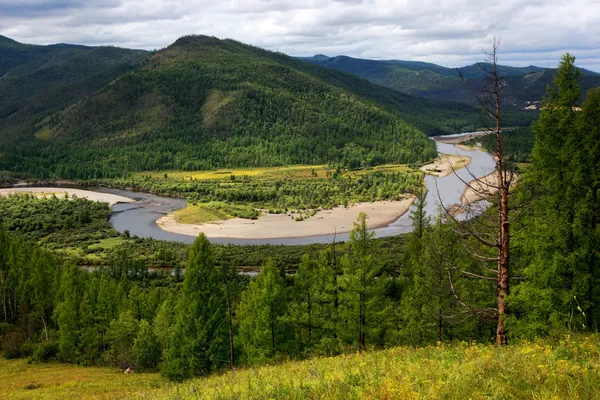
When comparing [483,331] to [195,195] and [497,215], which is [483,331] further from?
[195,195]

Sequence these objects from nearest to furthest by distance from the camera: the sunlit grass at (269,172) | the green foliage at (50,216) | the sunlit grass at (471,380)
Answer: the sunlit grass at (471,380) → the green foliage at (50,216) → the sunlit grass at (269,172)

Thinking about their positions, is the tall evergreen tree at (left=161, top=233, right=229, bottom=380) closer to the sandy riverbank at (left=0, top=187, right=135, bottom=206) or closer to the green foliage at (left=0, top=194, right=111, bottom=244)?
the green foliage at (left=0, top=194, right=111, bottom=244)

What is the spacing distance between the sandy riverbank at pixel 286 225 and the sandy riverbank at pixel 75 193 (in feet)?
97.5

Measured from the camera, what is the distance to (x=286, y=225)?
89.2 meters

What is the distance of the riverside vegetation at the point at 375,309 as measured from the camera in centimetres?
934

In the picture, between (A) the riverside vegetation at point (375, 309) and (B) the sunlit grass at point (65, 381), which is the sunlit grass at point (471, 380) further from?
(B) the sunlit grass at point (65, 381)

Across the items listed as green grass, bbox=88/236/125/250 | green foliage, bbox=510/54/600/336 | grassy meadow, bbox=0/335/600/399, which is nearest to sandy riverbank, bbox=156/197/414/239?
green grass, bbox=88/236/125/250

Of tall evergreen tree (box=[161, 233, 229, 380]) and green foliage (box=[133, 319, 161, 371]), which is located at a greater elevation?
tall evergreen tree (box=[161, 233, 229, 380])

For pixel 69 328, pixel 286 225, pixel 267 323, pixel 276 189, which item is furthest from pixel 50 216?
pixel 267 323

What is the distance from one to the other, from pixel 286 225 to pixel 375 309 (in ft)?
210

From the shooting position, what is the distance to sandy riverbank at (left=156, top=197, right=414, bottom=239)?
8388cm

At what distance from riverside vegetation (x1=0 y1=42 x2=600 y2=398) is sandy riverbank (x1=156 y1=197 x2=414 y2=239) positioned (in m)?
37.6

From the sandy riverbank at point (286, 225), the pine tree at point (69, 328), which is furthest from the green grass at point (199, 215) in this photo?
the pine tree at point (69, 328)

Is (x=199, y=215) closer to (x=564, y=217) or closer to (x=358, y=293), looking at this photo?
(x=358, y=293)
